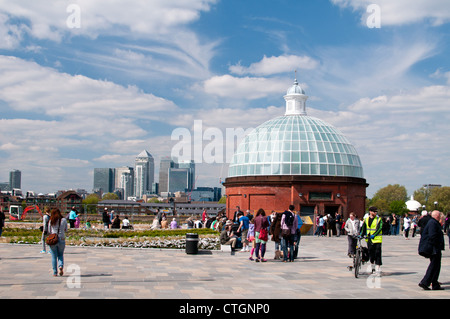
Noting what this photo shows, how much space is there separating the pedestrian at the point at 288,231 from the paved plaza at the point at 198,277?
548 millimetres

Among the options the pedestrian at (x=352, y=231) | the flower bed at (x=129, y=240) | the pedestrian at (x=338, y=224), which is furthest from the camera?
the pedestrian at (x=338, y=224)

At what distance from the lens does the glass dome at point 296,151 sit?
42.3 m

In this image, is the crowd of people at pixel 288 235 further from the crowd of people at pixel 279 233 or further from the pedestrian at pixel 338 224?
the pedestrian at pixel 338 224

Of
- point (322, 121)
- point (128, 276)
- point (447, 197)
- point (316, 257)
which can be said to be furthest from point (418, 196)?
point (128, 276)

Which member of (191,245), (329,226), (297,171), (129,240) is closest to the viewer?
(191,245)

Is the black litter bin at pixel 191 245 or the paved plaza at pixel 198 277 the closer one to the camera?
the paved plaza at pixel 198 277

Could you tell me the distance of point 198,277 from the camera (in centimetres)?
1402

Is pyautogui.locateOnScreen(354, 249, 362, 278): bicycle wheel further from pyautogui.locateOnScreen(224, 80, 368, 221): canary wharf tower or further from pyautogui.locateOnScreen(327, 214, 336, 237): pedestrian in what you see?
pyautogui.locateOnScreen(224, 80, 368, 221): canary wharf tower

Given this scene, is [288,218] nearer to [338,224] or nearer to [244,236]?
[244,236]

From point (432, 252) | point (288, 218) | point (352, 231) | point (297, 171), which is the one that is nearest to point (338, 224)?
point (297, 171)

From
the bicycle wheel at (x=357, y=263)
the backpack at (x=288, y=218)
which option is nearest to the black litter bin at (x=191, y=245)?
the backpack at (x=288, y=218)

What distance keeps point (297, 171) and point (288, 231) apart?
2412cm
